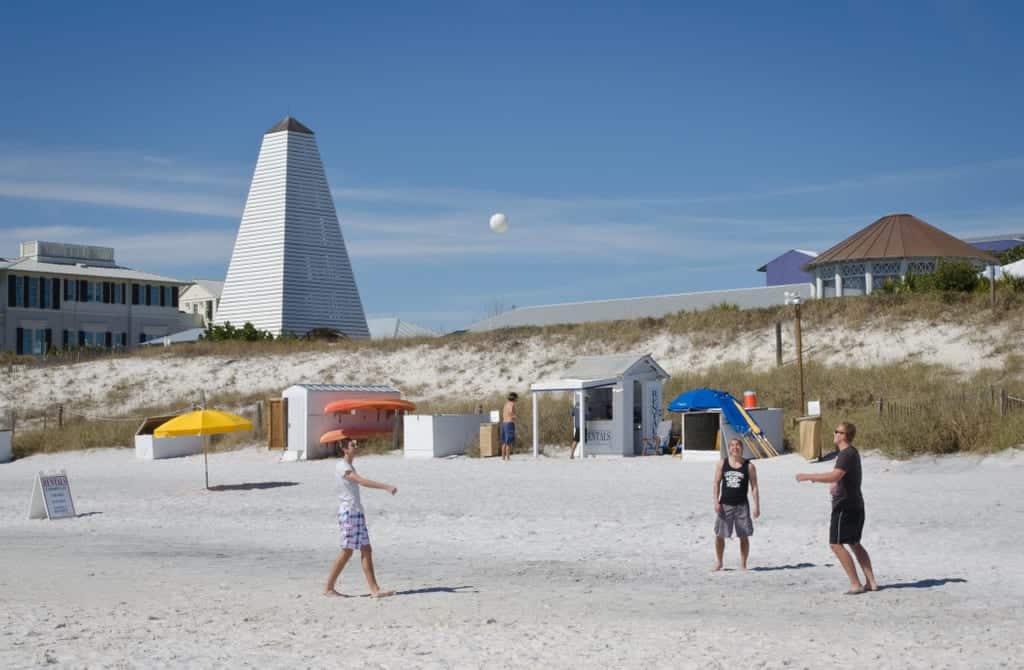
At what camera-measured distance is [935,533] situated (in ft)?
45.2

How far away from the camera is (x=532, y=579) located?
462 inches

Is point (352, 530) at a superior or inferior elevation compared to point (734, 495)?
inferior

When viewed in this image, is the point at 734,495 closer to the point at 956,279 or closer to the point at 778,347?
the point at 778,347

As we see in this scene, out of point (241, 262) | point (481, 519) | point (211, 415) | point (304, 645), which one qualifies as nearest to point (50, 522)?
point (211, 415)

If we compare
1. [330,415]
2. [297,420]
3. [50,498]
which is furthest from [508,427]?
[50,498]

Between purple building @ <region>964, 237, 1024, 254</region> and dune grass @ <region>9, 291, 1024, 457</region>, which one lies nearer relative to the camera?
dune grass @ <region>9, 291, 1024, 457</region>

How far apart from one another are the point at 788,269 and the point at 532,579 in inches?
2392

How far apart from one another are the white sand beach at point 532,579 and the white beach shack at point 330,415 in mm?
7313

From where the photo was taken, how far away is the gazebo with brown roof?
46.9 m

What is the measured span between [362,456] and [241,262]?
3577cm

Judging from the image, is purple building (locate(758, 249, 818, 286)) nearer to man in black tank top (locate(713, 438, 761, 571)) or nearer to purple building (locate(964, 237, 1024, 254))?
purple building (locate(964, 237, 1024, 254))

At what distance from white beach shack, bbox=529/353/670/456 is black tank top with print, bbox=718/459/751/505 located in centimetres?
1517

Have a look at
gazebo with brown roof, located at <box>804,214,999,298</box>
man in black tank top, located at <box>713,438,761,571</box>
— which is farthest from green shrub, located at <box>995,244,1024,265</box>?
man in black tank top, located at <box>713,438,761,571</box>

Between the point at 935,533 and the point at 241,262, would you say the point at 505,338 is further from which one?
the point at 935,533
